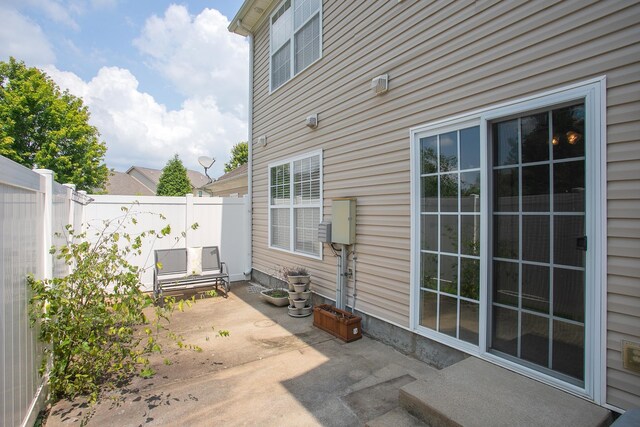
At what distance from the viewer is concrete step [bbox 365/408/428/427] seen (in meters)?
2.06

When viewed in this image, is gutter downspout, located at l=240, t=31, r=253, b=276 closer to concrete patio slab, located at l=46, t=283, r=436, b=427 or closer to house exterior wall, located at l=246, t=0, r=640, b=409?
house exterior wall, located at l=246, t=0, r=640, b=409

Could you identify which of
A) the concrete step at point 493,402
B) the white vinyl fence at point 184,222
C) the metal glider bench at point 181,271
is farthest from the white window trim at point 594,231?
the white vinyl fence at point 184,222

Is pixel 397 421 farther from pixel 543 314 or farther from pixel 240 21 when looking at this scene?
pixel 240 21

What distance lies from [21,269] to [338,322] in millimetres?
3028

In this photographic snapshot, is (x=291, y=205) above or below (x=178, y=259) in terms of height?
above

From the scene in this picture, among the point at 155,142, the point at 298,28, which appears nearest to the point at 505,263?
the point at 298,28

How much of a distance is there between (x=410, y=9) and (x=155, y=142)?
3825 cm

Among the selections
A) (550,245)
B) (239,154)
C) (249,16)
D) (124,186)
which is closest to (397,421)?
(550,245)

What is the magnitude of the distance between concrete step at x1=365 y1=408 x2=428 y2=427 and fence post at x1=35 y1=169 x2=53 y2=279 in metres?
2.84

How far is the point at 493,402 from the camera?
1.99m

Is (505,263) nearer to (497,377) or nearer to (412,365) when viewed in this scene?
(497,377)

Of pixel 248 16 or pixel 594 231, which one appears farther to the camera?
pixel 248 16

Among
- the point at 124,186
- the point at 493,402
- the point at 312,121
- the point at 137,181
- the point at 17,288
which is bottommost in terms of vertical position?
the point at 493,402

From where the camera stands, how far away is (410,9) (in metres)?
3.34
